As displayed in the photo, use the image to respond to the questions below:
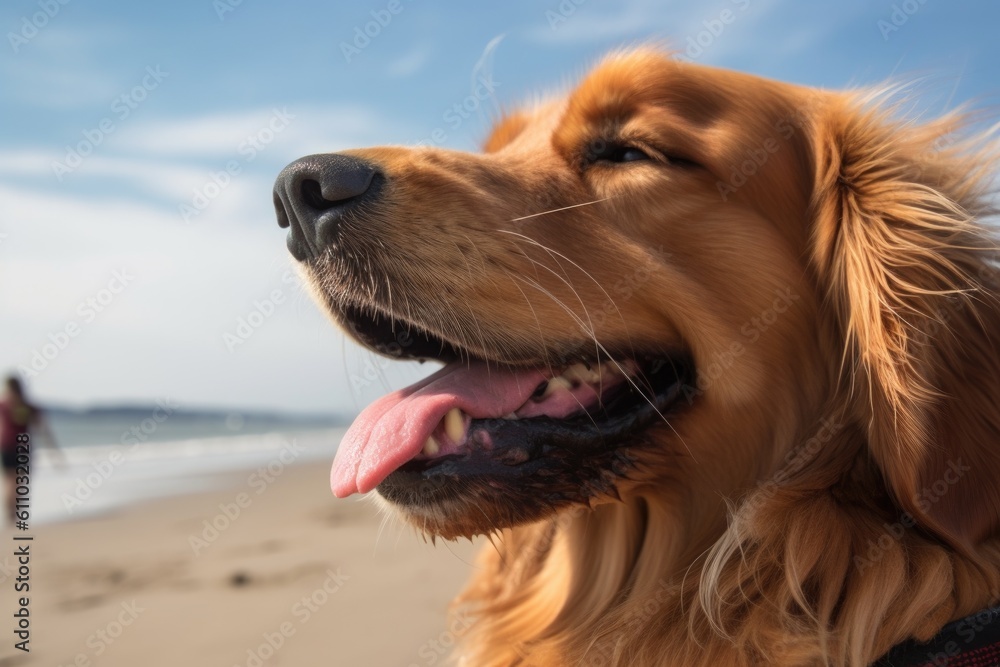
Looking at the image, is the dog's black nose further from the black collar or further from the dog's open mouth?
the black collar

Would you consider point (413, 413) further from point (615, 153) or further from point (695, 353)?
point (615, 153)

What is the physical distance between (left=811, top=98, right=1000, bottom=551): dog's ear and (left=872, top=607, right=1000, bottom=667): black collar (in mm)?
177

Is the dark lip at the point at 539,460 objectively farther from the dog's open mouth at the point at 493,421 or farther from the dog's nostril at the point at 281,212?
the dog's nostril at the point at 281,212

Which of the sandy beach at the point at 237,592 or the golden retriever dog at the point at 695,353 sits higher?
the golden retriever dog at the point at 695,353

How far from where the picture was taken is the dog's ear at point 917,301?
2.01 m

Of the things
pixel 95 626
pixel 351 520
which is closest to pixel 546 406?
pixel 95 626

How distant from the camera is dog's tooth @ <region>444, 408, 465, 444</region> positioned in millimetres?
2306

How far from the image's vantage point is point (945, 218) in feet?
7.52

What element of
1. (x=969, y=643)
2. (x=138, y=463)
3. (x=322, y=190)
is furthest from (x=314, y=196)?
(x=138, y=463)

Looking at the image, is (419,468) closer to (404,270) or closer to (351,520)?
(404,270)

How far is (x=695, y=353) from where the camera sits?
2.39 metres

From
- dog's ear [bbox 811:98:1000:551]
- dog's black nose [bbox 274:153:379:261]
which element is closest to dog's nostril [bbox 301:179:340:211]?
dog's black nose [bbox 274:153:379:261]

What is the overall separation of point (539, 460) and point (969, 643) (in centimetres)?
111

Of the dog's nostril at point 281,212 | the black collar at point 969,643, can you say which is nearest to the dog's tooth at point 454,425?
the dog's nostril at point 281,212
